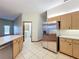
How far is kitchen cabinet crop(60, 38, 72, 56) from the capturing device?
15.6 feet

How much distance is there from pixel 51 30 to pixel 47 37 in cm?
64

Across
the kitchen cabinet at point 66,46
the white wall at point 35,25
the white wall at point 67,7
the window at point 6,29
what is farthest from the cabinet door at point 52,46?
the window at point 6,29

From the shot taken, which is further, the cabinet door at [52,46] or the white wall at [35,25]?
the white wall at [35,25]

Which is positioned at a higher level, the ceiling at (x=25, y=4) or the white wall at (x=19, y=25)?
the ceiling at (x=25, y=4)

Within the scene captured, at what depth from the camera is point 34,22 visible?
10219 millimetres

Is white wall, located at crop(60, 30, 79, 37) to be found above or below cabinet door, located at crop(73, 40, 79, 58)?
above

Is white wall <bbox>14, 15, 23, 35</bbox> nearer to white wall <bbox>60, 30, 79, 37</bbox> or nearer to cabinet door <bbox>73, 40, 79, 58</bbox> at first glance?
white wall <bbox>60, 30, 79, 37</bbox>

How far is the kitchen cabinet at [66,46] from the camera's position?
4767mm

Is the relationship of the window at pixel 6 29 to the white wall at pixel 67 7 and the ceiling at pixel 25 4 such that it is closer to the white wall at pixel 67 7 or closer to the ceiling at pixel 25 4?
the ceiling at pixel 25 4

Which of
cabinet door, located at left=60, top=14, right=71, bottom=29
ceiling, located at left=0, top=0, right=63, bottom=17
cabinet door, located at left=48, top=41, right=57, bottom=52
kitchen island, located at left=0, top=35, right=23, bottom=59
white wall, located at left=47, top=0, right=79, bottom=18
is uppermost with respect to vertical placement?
ceiling, located at left=0, top=0, right=63, bottom=17

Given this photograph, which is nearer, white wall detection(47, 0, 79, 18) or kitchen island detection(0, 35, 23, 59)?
kitchen island detection(0, 35, 23, 59)

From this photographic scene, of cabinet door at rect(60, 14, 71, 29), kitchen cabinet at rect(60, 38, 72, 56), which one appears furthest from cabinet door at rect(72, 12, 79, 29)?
kitchen cabinet at rect(60, 38, 72, 56)

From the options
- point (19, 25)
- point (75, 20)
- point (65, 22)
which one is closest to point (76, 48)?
point (75, 20)

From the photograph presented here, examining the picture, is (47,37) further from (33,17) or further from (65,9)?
(33,17)
